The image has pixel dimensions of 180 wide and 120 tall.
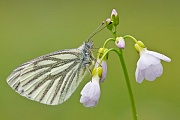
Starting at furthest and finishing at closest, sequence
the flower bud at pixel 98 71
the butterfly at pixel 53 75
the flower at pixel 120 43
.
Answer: the butterfly at pixel 53 75 < the flower bud at pixel 98 71 < the flower at pixel 120 43

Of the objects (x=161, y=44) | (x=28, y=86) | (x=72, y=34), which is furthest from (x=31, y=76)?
(x=72, y=34)

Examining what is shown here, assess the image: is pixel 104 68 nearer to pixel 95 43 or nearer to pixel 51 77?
pixel 51 77

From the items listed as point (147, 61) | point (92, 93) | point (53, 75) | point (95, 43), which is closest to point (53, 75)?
point (53, 75)

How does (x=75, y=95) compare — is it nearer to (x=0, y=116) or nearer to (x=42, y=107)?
(x=42, y=107)

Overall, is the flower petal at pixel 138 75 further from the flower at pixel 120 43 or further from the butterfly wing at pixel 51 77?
the butterfly wing at pixel 51 77

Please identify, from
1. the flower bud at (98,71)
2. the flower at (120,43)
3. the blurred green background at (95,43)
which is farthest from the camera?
the blurred green background at (95,43)

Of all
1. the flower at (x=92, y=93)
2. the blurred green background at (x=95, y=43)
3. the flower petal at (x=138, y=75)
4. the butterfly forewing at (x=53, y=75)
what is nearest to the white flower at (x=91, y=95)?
the flower at (x=92, y=93)
